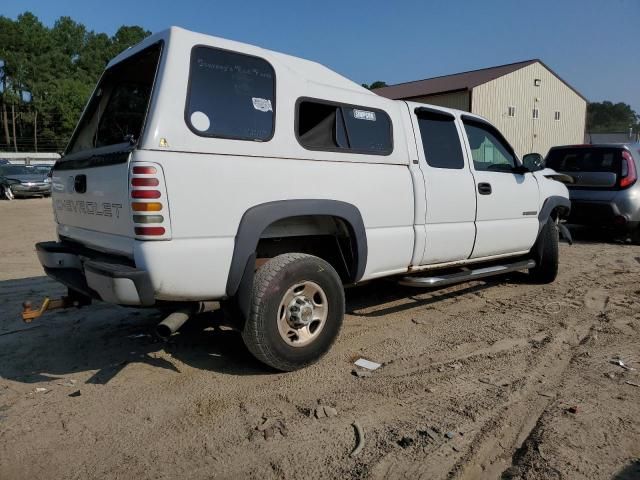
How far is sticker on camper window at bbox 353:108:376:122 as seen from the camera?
3.97 meters

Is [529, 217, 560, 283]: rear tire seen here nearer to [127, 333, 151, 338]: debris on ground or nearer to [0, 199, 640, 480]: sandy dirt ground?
[0, 199, 640, 480]: sandy dirt ground

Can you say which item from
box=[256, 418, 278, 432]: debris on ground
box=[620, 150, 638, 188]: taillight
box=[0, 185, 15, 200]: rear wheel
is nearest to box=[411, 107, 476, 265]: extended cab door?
box=[256, 418, 278, 432]: debris on ground

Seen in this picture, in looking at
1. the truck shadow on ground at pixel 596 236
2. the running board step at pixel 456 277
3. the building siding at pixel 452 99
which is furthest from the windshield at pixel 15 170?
the running board step at pixel 456 277

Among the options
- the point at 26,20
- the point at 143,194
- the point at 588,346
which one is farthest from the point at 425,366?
the point at 26,20

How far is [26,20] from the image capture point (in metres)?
64.9

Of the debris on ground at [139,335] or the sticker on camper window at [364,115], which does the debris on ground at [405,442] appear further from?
the debris on ground at [139,335]

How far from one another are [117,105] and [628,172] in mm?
8464

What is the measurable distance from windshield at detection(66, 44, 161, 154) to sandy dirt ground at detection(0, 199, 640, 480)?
1.64 m

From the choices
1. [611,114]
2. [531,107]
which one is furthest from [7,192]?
[611,114]

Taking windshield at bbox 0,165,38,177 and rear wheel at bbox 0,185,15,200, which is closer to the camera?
rear wheel at bbox 0,185,15,200

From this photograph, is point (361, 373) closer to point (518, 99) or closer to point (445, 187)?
point (445, 187)

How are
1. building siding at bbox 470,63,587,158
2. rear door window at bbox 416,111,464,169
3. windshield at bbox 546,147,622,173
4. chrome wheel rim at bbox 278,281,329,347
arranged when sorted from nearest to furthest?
chrome wheel rim at bbox 278,281,329,347
rear door window at bbox 416,111,464,169
windshield at bbox 546,147,622,173
building siding at bbox 470,63,587,158

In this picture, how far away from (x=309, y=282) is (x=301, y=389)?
733 millimetres

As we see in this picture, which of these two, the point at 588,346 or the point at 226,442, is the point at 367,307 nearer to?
the point at 588,346
